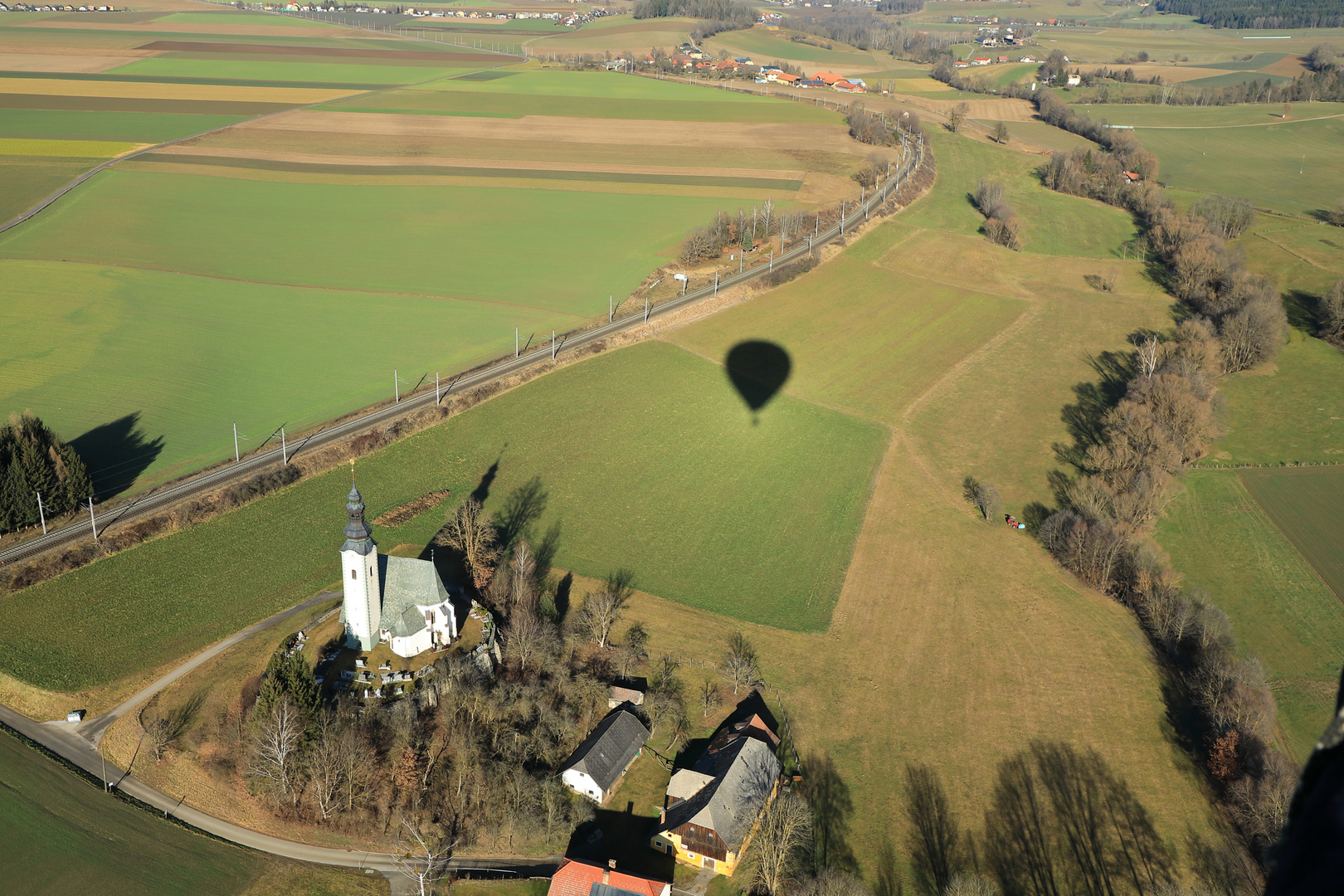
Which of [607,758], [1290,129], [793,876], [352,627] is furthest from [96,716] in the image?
[1290,129]

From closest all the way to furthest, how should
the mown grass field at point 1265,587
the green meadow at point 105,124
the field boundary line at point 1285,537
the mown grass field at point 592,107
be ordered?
the mown grass field at point 1265,587 < the field boundary line at point 1285,537 < the green meadow at point 105,124 < the mown grass field at point 592,107

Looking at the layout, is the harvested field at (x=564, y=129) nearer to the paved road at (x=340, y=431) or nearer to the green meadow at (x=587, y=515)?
the paved road at (x=340, y=431)

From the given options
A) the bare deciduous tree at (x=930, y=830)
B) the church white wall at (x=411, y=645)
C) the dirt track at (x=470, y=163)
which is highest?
the dirt track at (x=470, y=163)

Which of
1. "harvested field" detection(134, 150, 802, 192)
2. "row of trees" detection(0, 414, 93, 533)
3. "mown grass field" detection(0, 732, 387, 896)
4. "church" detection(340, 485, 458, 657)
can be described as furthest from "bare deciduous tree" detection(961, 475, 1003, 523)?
"harvested field" detection(134, 150, 802, 192)

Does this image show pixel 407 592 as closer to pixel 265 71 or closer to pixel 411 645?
pixel 411 645

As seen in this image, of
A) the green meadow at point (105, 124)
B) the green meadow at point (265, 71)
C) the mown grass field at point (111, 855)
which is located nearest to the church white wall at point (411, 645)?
the mown grass field at point (111, 855)

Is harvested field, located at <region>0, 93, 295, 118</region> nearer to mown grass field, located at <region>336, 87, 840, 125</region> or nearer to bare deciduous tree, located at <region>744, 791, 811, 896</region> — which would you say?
mown grass field, located at <region>336, 87, 840, 125</region>

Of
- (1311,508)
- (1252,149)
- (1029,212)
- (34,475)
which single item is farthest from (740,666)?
(1252,149)
